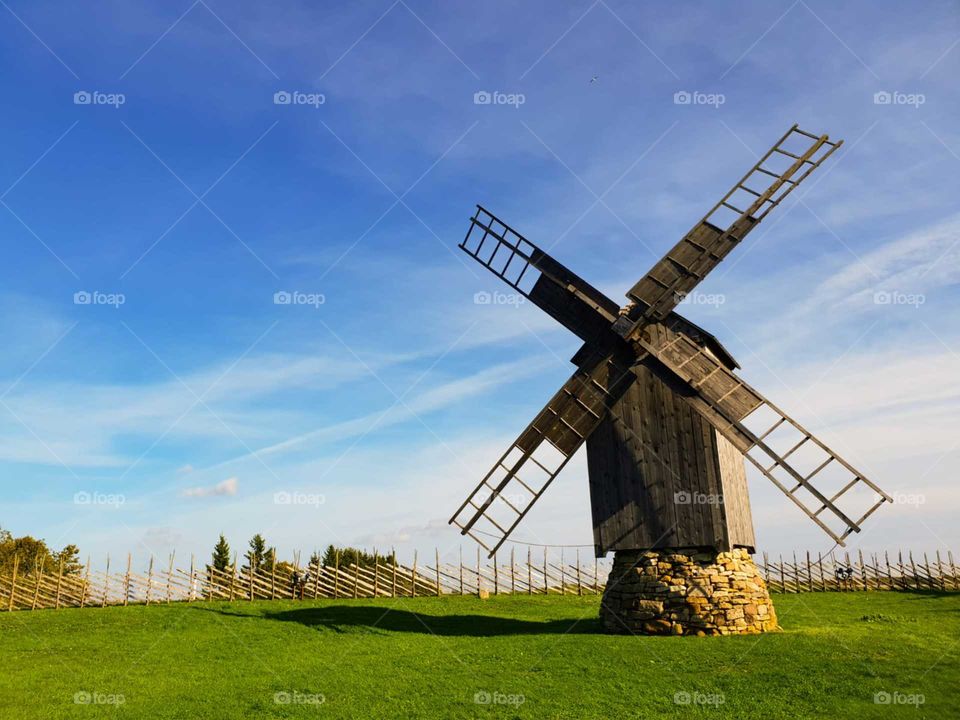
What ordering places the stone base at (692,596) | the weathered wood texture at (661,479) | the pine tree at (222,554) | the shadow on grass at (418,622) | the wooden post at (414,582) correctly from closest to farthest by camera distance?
1. the stone base at (692,596)
2. the weathered wood texture at (661,479)
3. the shadow on grass at (418,622)
4. the wooden post at (414,582)
5. the pine tree at (222,554)

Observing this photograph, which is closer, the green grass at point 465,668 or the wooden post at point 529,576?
the green grass at point 465,668

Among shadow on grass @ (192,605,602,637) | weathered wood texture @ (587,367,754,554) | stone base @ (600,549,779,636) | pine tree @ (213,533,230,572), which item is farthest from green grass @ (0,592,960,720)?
pine tree @ (213,533,230,572)

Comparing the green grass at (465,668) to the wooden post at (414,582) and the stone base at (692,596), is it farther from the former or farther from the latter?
the wooden post at (414,582)

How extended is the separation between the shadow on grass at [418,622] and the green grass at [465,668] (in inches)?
4.0

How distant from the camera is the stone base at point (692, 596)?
19719mm

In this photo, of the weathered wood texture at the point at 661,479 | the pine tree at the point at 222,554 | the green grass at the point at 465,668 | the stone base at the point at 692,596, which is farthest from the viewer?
the pine tree at the point at 222,554

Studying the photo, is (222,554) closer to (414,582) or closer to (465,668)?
(414,582)

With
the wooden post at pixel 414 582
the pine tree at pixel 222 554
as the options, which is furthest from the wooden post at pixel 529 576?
the pine tree at pixel 222 554

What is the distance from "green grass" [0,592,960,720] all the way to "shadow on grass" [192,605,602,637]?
0.10 meters

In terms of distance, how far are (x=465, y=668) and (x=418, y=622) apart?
9.00 m

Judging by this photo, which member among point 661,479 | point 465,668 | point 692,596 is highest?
point 661,479

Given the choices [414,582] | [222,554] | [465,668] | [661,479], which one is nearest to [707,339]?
[661,479]

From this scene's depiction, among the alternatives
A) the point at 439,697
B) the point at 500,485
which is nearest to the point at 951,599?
the point at 500,485

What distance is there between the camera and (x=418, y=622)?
26.0 m
